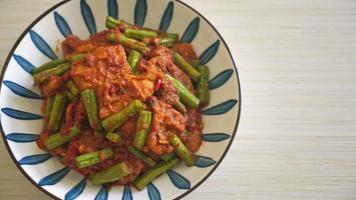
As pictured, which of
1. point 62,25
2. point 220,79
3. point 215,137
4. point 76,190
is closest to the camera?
point 76,190

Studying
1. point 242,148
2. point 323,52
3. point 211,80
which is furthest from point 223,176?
point 323,52

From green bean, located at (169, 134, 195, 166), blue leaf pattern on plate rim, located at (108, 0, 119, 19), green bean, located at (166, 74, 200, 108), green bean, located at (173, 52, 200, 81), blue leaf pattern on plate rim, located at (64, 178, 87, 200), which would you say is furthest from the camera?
blue leaf pattern on plate rim, located at (108, 0, 119, 19)

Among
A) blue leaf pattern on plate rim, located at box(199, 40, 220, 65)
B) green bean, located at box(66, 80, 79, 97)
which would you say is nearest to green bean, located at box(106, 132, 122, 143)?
green bean, located at box(66, 80, 79, 97)

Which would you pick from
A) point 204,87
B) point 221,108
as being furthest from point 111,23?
point 221,108

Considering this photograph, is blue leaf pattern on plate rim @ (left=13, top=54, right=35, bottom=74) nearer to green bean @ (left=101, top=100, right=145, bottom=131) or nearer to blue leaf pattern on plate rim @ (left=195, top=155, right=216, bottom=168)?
green bean @ (left=101, top=100, right=145, bottom=131)

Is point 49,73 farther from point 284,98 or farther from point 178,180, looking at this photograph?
point 284,98
